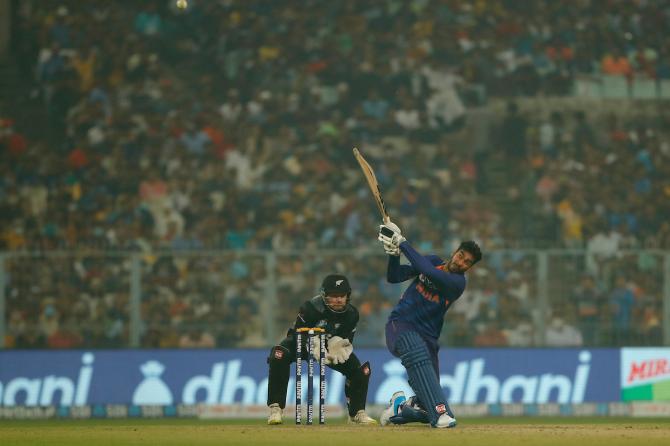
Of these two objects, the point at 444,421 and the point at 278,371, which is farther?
the point at 278,371

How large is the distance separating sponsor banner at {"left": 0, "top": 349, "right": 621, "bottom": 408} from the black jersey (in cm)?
483

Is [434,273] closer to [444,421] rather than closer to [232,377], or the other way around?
[444,421]

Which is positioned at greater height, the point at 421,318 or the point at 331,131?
the point at 331,131

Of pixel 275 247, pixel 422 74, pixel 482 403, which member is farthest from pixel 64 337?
pixel 422 74

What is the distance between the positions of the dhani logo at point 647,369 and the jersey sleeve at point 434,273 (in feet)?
21.7

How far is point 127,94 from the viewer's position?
23.0 m

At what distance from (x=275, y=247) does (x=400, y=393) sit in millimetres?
8389

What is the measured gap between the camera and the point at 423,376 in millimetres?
10820

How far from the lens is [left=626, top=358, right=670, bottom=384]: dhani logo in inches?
658

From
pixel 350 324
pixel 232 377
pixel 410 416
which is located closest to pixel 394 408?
pixel 410 416

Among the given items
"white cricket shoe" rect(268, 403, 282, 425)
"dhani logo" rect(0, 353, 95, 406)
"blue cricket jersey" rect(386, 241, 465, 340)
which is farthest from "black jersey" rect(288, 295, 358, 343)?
"dhani logo" rect(0, 353, 95, 406)

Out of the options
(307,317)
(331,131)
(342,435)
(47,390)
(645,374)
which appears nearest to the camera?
(342,435)

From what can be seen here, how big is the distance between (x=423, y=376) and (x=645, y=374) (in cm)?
682

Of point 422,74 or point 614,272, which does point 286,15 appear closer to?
point 422,74
